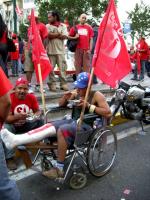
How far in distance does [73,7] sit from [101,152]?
2596 cm

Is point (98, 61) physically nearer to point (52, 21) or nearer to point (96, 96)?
point (96, 96)

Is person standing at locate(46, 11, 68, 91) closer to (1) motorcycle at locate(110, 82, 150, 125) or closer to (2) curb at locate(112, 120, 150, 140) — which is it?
(2) curb at locate(112, 120, 150, 140)

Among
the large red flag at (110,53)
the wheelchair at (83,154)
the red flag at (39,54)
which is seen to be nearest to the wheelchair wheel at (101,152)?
the wheelchair at (83,154)

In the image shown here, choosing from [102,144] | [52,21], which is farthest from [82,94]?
[52,21]

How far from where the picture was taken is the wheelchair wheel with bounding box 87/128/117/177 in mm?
4414

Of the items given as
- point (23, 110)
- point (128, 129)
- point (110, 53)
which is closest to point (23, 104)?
point (23, 110)

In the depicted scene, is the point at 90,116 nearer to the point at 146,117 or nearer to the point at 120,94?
the point at 120,94

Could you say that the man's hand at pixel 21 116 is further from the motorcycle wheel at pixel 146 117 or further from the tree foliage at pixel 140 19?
the tree foliage at pixel 140 19

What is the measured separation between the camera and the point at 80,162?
4.61 metres

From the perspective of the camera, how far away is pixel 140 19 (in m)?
36.7

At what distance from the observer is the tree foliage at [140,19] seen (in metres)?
35.4

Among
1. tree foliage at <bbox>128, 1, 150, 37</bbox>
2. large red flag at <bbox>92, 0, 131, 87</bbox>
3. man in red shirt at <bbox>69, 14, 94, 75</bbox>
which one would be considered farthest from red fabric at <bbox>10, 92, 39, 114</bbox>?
tree foliage at <bbox>128, 1, 150, 37</bbox>

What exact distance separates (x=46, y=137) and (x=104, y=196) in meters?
0.87

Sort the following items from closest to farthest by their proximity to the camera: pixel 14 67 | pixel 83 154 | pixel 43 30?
1. pixel 83 154
2. pixel 43 30
3. pixel 14 67
